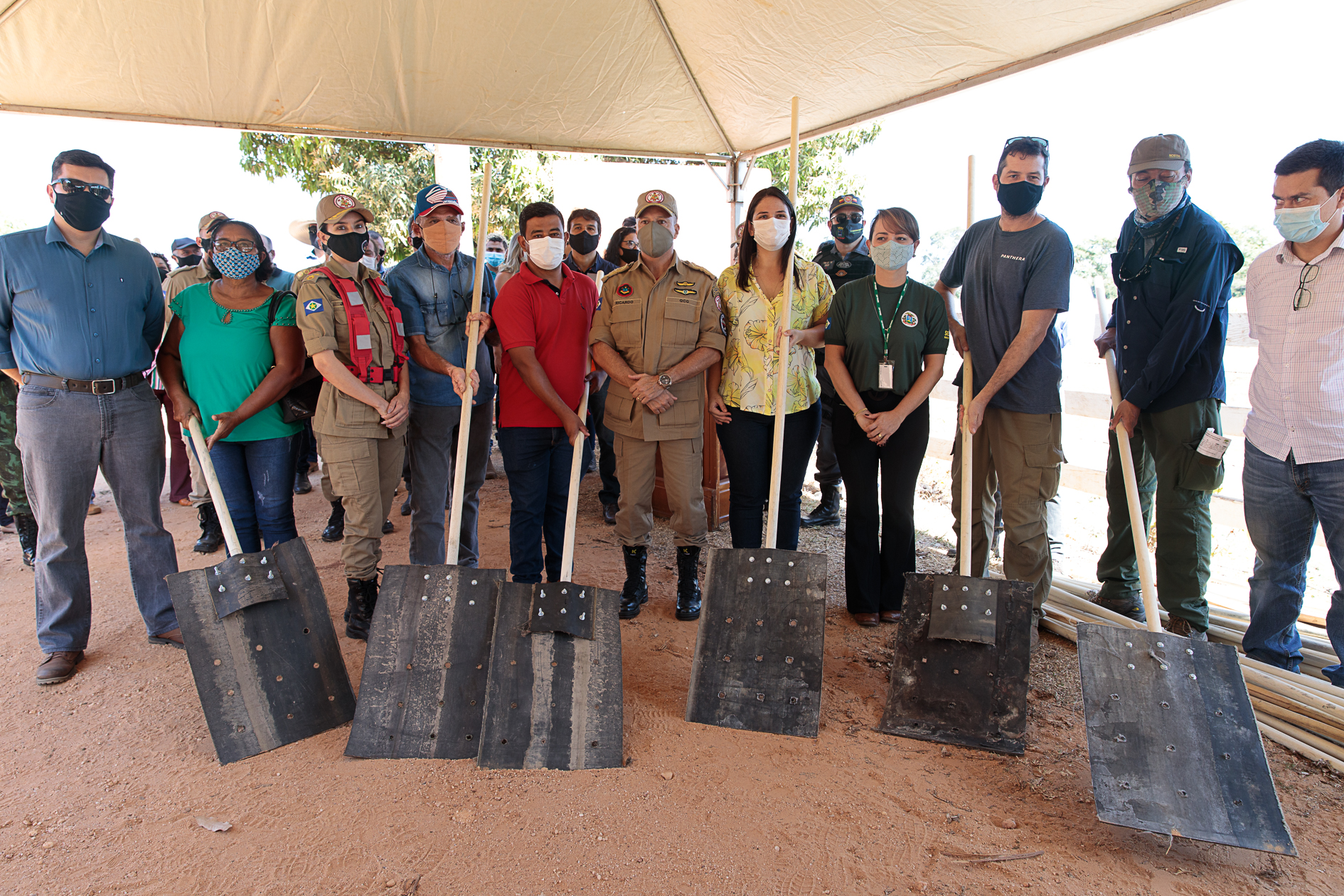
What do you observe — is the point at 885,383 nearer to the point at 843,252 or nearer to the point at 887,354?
the point at 887,354

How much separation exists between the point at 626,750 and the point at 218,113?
15.3 ft

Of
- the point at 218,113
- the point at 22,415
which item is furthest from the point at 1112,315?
the point at 218,113

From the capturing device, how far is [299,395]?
3.23 metres

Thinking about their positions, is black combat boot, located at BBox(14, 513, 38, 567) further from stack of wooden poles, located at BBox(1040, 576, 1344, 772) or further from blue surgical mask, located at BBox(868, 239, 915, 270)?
stack of wooden poles, located at BBox(1040, 576, 1344, 772)

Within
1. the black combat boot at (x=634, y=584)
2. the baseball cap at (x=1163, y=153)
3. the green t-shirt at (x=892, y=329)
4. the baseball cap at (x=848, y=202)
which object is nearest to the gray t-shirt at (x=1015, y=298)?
the green t-shirt at (x=892, y=329)

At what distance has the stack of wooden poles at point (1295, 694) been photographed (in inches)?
94.3

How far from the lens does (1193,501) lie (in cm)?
300

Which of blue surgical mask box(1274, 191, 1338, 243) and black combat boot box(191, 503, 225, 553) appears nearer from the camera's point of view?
blue surgical mask box(1274, 191, 1338, 243)

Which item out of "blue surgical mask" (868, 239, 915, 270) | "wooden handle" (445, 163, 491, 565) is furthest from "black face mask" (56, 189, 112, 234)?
"blue surgical mask" (868, 239, 915, 270)

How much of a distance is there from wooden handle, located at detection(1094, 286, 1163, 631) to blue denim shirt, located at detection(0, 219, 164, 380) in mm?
3969

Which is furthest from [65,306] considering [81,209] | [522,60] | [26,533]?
[522,60]

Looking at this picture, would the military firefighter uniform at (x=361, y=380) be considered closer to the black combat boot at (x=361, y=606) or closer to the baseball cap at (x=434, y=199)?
the black combat boot at (x=361, y=606)

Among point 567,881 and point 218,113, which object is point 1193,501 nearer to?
point 567,881

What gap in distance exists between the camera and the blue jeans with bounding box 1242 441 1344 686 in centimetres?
256
